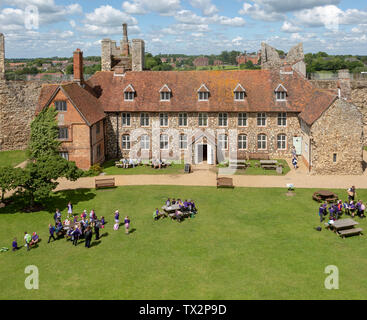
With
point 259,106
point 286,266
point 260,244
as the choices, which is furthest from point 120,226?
point 259,106

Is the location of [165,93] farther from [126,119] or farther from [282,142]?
[282,142]

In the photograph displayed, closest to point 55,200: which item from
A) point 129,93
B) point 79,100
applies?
point 79,100

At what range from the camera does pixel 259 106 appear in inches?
1948

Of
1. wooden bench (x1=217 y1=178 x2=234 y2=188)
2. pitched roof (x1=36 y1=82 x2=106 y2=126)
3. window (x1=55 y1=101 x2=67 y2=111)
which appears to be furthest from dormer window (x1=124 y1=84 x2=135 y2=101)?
wooden bench (x1=217 y1=178 x2=234 y2=188)

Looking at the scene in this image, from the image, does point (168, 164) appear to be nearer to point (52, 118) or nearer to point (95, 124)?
point (95, 124)

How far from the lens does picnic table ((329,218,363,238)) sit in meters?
27.6

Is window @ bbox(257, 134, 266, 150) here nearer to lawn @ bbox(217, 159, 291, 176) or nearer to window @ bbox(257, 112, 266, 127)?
window @ bbox(257, 112, 266, 127)

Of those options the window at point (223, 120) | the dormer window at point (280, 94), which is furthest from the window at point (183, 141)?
the dormer window at point (280, 94)

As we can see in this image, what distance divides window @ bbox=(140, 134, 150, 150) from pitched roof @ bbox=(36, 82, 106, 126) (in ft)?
18.7

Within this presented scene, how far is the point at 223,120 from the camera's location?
50125 mm

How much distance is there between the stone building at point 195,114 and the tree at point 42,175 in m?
9.96

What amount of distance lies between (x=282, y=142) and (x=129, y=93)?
2068 cm

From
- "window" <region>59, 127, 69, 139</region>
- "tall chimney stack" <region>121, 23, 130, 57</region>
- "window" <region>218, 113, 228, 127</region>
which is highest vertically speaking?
"tall chimney stack" <region>121, 23, 130, 57</region>
